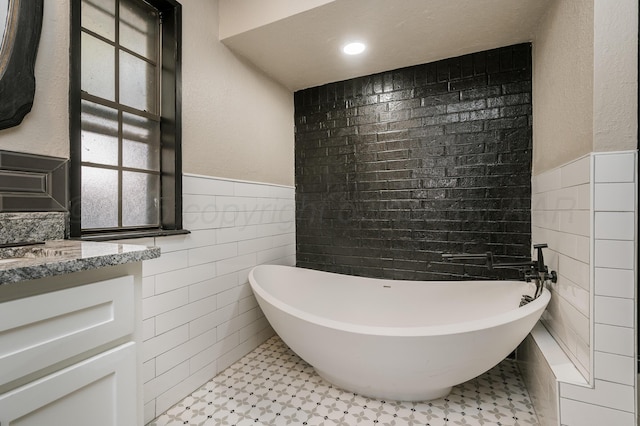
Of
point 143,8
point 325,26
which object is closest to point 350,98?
point 325,26

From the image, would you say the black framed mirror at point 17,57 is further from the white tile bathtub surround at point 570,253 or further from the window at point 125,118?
the white tile bathtub surround at point 570,253

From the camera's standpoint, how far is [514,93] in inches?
83.2

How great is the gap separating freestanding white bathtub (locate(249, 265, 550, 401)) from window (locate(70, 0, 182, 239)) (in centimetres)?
86

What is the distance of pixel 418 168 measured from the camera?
242 cm

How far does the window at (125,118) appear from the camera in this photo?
1.42 m

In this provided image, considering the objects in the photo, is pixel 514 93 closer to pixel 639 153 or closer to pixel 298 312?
pixel 639 153

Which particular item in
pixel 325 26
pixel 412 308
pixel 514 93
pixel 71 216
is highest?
pixel 325 26

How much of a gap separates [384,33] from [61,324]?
7.32 feet

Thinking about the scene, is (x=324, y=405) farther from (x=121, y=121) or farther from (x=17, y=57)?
(x=17, y=57)

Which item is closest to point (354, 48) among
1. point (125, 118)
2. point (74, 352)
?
point (125, 118)

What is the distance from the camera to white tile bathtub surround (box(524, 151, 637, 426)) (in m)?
1.12

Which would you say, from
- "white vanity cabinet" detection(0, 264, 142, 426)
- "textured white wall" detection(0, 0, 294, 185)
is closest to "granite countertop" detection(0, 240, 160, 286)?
"white vanity cabinet" detection(0, 264, 142, 426)

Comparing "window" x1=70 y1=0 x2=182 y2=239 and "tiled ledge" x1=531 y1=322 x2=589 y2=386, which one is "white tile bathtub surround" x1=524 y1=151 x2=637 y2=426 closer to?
"tiled ledge" x1=531 y1=322 x2=589 y2=386

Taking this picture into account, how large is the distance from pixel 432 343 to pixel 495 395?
0.81m
